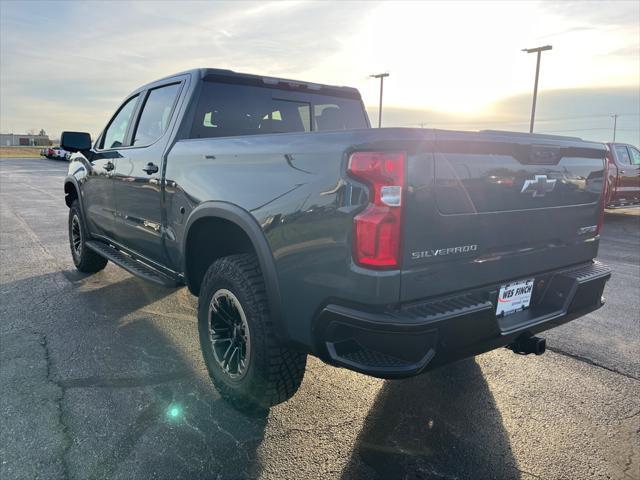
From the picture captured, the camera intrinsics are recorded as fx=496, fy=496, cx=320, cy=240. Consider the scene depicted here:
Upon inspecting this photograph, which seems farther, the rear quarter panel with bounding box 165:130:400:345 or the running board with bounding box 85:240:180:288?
the running board with bounding box 85:240:180:288

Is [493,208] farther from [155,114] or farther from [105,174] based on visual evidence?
[105,174]

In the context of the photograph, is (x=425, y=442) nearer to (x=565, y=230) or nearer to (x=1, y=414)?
(x=565, y=230)

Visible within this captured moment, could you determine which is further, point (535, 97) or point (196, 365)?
point (535, 97)

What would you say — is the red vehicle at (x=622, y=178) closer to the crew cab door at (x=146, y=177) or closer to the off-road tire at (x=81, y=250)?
the crew cab door at (x=146, y=177)

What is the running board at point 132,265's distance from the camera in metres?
3.76

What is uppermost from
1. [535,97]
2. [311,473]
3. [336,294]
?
[535,97]

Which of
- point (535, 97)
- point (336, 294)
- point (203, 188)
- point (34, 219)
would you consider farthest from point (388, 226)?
point (535, 97)

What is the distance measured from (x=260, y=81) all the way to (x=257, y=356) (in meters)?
2.38

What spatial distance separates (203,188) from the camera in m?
3.06

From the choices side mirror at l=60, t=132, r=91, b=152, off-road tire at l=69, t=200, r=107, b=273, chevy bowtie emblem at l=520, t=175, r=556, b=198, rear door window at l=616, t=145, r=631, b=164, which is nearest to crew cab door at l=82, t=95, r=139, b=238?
side mirror at l=60, t=132, r=91, b=152

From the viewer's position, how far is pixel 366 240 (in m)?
2.06

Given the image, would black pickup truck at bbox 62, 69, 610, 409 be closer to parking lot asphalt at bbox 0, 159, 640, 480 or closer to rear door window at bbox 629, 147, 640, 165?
parking lot asphalt at bbox 0, 159, 640, 480

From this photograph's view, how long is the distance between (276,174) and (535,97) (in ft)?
93.4

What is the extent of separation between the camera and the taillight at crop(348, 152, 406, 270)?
2.04 metres
